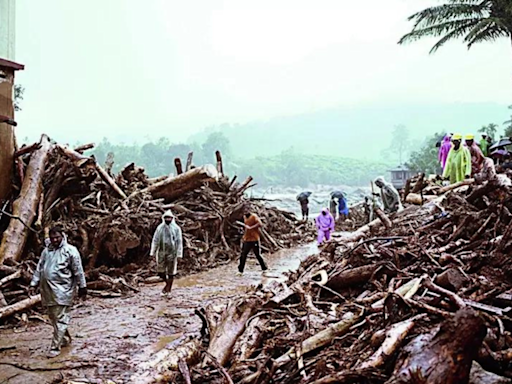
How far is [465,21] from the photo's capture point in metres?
21.7

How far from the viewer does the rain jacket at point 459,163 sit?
11.3 meters

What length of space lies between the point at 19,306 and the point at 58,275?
2085 mm

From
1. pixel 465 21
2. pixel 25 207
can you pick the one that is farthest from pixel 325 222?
pixel 465 21

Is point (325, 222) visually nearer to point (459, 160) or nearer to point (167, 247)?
point (459, 160)

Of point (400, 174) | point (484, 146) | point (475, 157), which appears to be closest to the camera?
point (475, 157)

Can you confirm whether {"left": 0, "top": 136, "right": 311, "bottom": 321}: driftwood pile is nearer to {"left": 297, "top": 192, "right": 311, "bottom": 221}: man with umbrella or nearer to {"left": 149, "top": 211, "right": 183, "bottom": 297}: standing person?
{"left": 149, "top": 211, "right": 183, "bottom": 297}: standing person

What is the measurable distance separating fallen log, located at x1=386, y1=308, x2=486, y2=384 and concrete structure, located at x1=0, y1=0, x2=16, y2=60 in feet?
34.8

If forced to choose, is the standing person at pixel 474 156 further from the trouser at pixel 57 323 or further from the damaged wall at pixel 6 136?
the damaged wall at pixel 6 136

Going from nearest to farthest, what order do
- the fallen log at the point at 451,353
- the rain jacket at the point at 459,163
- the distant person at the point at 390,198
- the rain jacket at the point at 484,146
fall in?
1. the fallen log at the point at 451,353
2. the rain jacket at the point at 459,163
3. the distant person at the point at 390,198
4. the rain jacket at the point at 484,146

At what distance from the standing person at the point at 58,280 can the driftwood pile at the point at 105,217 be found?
1763 mm

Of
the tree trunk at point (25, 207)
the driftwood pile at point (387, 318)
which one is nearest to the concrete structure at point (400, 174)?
the tree trunk at point (25, 207)

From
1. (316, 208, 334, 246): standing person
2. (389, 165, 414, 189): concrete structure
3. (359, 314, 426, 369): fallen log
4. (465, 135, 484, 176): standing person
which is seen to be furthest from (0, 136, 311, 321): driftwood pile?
(389, 165, 414, 189): concrete structure

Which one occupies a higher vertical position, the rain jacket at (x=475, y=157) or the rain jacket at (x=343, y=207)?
the rain jacket at (x=475, y=157)

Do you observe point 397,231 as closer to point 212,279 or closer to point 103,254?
point 212,279
